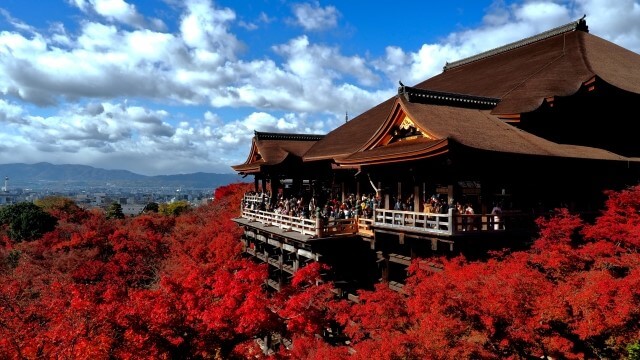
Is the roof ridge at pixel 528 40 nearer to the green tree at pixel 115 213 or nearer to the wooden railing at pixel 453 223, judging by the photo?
the wooden railing at pixel 453 223

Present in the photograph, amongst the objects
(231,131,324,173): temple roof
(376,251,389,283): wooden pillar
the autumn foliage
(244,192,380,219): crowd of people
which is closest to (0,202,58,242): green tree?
(231,131,324,173): temple roof

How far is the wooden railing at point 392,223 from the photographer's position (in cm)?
1373

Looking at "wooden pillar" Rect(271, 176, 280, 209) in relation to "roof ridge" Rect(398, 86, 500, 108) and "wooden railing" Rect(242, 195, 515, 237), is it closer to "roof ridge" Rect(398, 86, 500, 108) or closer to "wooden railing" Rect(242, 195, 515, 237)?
"wooden railing" Rect(242, 195, 515, 237)

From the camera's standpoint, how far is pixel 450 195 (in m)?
14.7

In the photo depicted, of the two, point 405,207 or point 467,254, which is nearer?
point 467,254

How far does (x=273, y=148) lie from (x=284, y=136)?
2.42 metres

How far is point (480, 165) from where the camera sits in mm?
14875

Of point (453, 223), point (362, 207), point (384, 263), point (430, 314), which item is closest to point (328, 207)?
point (362, 207)

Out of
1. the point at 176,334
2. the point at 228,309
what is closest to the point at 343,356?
the point at 228,309

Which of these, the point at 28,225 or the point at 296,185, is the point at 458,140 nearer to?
the point at 296,185

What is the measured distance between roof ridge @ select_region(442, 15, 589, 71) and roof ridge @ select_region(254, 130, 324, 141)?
11.9 meters

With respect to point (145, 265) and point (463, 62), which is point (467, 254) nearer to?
point (463, 62)

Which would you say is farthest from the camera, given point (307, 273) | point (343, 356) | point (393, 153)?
point (307, 273)

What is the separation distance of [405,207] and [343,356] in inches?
274
